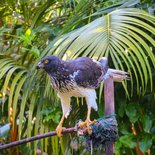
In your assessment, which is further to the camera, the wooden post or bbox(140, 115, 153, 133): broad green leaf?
bbox(140, 115, 153, 133): broad green leaf

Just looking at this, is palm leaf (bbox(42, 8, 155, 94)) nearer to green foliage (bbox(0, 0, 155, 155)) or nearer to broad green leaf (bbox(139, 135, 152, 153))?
green foliage (bbox(0, 0, 155, 155))

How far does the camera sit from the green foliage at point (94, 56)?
1.96 m

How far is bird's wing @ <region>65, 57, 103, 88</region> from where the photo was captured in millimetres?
1574

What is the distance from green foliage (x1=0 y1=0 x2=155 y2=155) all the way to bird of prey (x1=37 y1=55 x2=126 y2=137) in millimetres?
221

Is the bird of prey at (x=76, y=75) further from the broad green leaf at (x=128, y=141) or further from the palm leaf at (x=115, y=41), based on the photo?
the broad green leaf at (x=128, y=141)

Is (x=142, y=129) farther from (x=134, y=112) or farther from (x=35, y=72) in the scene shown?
(x=35, y=72)

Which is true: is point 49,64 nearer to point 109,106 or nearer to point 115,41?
point 109,106

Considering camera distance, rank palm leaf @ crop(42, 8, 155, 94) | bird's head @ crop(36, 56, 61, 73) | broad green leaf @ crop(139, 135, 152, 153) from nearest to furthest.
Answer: bird's head @ crop(36, 56, 61, 73)
palm leaf @ crop(42, 8, 155, 94)
broad green leaf @ crop(139, 135, 152, 153)

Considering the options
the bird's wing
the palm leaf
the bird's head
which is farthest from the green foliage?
the bird's head

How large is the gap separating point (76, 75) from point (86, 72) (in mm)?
56

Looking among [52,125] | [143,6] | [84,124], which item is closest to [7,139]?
[52,125]

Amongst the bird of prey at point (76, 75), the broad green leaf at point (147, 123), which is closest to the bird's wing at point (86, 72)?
the bird of prey at point (76, 75)

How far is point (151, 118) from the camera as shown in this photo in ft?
7.39

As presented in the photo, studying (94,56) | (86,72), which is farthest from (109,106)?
(94,56)
